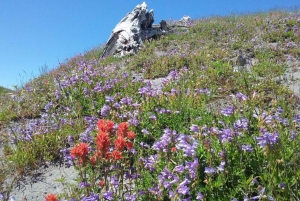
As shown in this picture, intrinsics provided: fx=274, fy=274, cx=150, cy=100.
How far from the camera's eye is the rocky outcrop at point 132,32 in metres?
15.0

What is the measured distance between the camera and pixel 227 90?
7.30 metres

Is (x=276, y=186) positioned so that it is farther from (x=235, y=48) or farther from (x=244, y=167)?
(x=235, y=48)

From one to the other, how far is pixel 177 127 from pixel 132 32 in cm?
1121

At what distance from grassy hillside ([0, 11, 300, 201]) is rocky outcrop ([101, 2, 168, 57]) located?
1.75 m

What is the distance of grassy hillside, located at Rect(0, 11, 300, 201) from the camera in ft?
9.73

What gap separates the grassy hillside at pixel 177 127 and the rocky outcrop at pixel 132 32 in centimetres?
175

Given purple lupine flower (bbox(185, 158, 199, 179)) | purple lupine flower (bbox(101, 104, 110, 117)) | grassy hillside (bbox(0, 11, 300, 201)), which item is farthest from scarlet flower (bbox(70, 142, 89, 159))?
purple lupine flower (bbox(101, 104, 110, 117))

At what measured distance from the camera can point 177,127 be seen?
531 centimetres

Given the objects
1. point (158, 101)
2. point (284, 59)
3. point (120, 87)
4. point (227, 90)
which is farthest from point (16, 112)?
point (284, 59)

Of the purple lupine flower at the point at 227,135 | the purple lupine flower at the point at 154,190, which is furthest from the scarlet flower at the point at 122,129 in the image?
the purple lupine flower at the point at 227,135

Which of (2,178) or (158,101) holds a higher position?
(158,101)

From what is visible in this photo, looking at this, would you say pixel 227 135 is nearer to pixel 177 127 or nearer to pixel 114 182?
pixel 114 182

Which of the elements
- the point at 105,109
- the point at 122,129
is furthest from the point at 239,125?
the point at 105,109

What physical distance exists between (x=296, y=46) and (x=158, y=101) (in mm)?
7288
